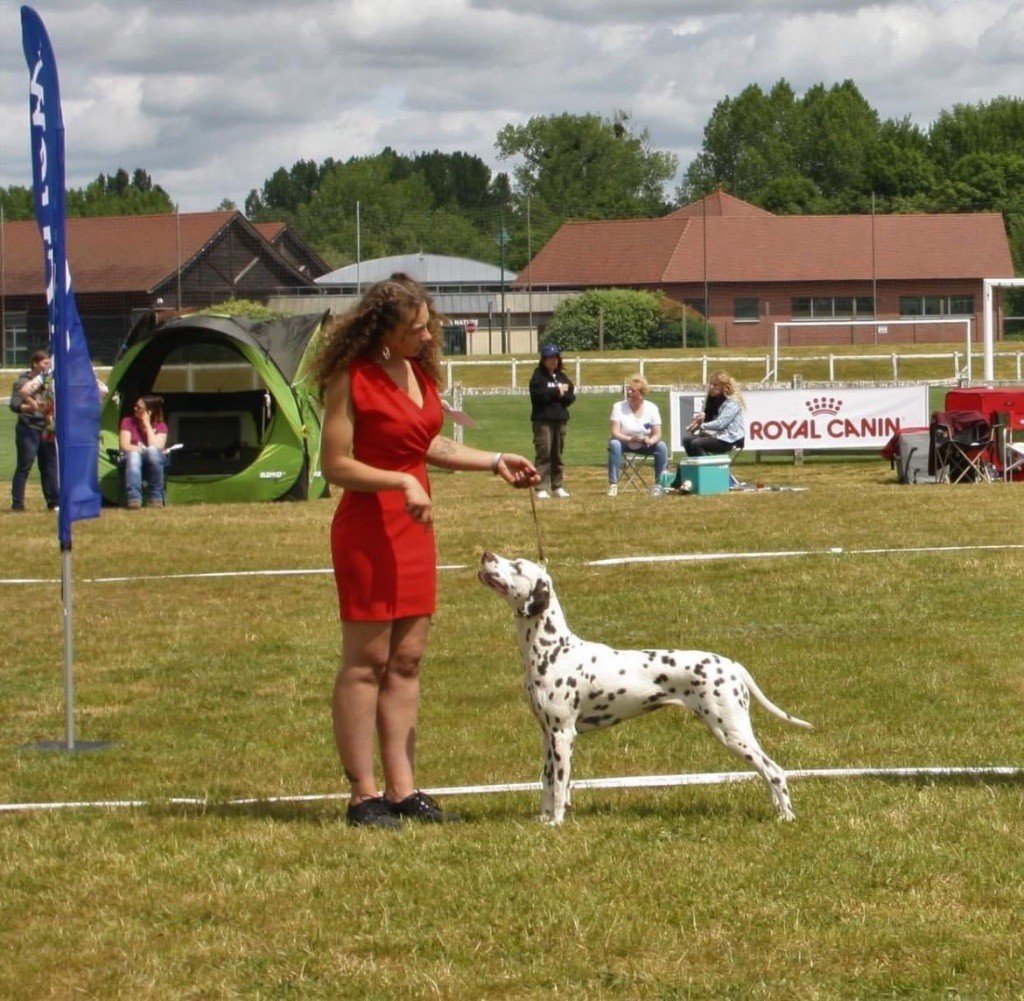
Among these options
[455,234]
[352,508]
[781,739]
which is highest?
[455,234]

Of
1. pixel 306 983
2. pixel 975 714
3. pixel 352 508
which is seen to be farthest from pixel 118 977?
pixel 975 714

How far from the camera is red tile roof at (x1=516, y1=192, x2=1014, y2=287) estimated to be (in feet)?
239

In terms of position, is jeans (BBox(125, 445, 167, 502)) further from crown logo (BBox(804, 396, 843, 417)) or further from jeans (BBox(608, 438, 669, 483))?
crown logo (BBox(804, 396, 843, 417))

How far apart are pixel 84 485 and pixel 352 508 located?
242cm

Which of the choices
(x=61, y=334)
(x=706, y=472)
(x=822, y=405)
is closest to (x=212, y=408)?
(x=706, y=472)

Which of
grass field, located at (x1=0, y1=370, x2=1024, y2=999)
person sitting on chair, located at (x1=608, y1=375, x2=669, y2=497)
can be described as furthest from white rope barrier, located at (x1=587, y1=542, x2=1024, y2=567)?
person sitting on chair, located at (x1=608, y1=375, x2=669, y2=497)

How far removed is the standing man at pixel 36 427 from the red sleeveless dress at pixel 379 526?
13798 millimetres

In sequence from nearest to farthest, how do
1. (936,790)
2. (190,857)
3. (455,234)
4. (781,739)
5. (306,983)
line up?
(306,983) < (190,857) < (936,790) < (781,739) < (455,234)

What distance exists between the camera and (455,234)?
88.6 metres

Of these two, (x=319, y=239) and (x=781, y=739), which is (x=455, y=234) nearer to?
(x=319, y=239)

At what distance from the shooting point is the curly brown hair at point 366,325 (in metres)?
6.02

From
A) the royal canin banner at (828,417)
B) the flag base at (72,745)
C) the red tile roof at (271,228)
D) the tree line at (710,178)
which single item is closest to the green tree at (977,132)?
the tree line at (710,178)

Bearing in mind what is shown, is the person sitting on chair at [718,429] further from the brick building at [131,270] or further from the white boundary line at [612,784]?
the brick building at [131,270]

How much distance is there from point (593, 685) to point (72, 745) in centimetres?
307
